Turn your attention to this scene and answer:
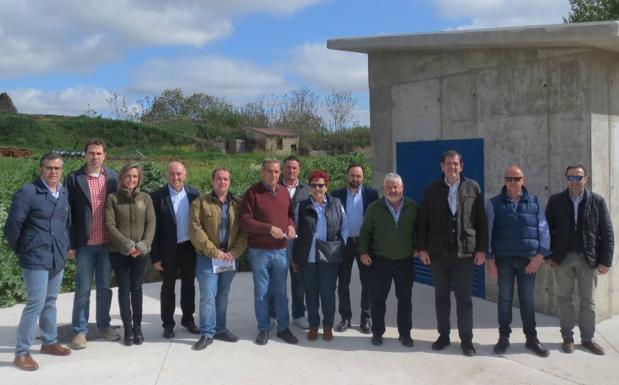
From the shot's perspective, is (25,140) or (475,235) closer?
(475,235)

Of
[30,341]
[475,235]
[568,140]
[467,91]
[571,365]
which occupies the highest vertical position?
[467,91]

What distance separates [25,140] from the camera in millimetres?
42312

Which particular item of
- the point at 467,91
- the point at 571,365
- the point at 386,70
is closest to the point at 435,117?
the point at 467,91

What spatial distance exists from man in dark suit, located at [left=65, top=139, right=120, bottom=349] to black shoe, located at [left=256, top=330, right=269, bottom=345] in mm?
1479

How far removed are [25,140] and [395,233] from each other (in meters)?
43.7

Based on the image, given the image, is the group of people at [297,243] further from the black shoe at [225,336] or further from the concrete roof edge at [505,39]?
the concrete roof edge at [505,39]

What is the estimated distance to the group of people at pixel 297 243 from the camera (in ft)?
16.1

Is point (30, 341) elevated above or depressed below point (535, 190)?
below

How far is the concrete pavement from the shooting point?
446 cm

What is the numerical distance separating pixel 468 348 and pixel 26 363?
381cm

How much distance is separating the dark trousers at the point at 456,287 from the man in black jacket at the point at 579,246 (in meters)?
0.82

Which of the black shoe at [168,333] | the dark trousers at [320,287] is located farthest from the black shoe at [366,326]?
the black shoe at [168,333]

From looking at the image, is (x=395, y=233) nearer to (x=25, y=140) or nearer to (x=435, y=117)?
(x=435, y=117)

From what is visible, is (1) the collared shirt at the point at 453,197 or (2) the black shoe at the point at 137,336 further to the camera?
(2) the black shoe at the point at 137,336
